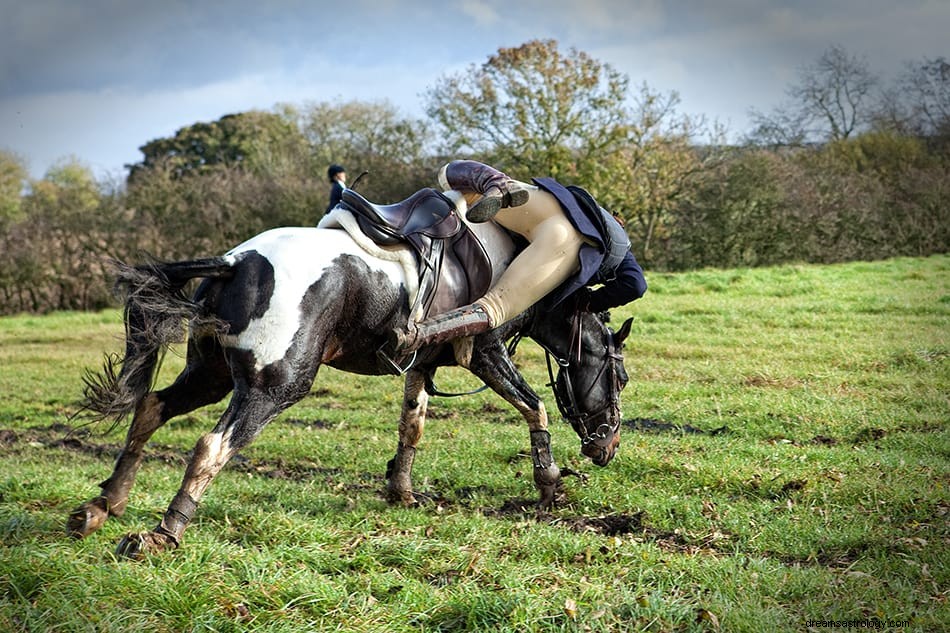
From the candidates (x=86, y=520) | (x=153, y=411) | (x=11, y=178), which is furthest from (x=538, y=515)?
(x=11, y=178)

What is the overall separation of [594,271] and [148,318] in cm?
276

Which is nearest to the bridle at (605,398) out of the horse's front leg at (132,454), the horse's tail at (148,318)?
the horse's tail at (148,318)

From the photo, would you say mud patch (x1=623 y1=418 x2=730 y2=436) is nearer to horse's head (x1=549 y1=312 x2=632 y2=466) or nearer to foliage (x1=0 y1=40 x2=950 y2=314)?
horse's head (x1=549 y1=312 x2=632 y2=466)

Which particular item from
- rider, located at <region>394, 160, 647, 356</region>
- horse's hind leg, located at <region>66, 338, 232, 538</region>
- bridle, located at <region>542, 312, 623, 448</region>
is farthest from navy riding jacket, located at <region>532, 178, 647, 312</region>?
horse's hind leg, located at <region>66, 338, 232, 538</region>

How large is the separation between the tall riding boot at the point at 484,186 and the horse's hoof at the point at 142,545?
97.6 inches

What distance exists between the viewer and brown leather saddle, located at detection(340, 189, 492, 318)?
16.4 feet

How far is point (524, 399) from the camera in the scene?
5.71 meters

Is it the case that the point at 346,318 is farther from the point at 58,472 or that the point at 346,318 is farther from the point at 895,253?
the point at 895,253

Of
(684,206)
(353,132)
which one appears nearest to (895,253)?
(684,206)

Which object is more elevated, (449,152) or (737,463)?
(449,152)

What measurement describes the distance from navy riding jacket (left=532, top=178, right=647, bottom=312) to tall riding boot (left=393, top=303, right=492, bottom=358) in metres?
0.70

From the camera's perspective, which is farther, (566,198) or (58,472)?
(58,472)

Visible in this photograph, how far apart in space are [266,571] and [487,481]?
2.62 metres

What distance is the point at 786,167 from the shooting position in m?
25.2
